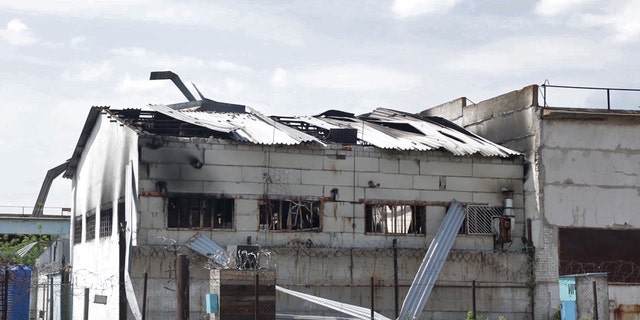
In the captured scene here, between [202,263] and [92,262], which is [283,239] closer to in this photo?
[202,263]

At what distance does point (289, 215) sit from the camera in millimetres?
26656

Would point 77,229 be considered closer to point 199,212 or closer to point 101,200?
point 101,200

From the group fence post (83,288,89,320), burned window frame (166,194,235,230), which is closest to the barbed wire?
burned window frame (166,194,235,230)

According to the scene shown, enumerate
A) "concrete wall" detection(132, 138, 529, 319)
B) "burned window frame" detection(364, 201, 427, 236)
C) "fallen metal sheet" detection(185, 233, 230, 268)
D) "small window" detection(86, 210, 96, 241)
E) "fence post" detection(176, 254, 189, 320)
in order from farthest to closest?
"small window" detection(86, 210, 96, 241)
"burned window frame" detection(364, 201, 427, 236)
"concrete wall" detection(132, 138, 529, 319)
"fallen metal sheet" detection(185, 233, 230, 268)
"fence post" detection(176, 254, 189, 320)

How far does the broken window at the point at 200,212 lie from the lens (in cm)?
2564

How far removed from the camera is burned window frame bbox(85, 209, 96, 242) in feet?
104

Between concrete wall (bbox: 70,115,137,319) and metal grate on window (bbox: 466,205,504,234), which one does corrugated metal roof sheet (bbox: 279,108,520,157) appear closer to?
metal grate on window (bbox: 466,205,504,234)

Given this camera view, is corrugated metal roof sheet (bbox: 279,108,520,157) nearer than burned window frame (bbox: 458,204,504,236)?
Yes

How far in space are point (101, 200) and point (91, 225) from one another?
2278mm

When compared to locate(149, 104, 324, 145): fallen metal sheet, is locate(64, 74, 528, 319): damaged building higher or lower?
lower

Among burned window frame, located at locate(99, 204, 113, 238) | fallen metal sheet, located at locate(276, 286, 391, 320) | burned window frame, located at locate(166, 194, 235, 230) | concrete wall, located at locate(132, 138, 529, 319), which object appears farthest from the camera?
burned window frame, located at locate(99, 204, 113, 238)

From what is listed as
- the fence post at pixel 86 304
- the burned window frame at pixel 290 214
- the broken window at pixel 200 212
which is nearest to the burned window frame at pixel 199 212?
the broken window at pixel 200 212

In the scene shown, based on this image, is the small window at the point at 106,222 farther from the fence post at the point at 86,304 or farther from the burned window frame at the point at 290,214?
the burned window frame at the point at 290,214

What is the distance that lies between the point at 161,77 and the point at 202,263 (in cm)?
841
